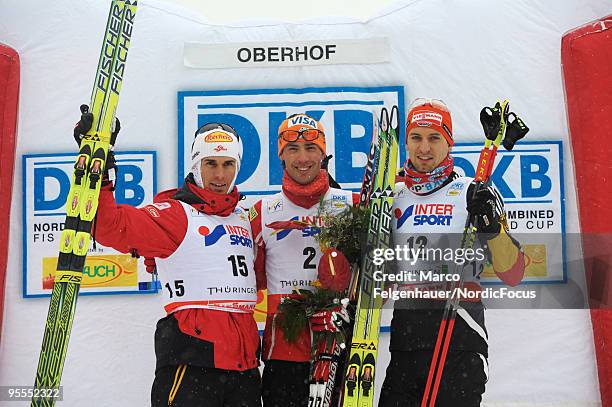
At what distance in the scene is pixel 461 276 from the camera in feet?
12.3

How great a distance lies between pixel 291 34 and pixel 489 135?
6.80ft

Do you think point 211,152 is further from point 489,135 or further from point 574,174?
point 574,174

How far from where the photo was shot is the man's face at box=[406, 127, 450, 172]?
3881 mm

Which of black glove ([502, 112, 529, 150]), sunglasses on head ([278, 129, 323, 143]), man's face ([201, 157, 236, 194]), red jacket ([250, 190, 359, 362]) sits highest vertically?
sunglasses on head ([278, 129, 323, 143])

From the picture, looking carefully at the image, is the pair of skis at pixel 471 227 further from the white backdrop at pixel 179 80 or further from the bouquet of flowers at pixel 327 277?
the white backdrop at pixel 179 80

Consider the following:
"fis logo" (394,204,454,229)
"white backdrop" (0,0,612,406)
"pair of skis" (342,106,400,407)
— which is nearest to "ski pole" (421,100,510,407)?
"fis logo" (394,204,454,229)

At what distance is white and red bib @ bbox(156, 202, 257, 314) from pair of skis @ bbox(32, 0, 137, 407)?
1.44ft

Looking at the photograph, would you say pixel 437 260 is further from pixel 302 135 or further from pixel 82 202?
pixel 82 202

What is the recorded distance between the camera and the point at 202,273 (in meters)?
3.82

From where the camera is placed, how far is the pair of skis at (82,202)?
3.59 m

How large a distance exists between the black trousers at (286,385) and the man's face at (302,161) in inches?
37.4

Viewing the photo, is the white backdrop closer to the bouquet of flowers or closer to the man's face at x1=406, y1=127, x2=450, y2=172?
the man's face at x1=406, y1=127, x2=450, y2=172

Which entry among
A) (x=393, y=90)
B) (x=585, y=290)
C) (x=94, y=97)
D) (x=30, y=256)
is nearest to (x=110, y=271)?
(x=30, y=256)

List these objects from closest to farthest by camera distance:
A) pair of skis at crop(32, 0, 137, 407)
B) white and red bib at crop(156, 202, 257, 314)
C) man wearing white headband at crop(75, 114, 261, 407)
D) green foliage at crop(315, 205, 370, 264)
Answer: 1. pair of skis at crop(32, 0, 137, 407)
2. man wearing white headband at crop(75, 114, 261, 407)
3. white and red bib at crop(156, 202, 257, 314)
4. green foliage at crop(315, 205, 370, 264)
